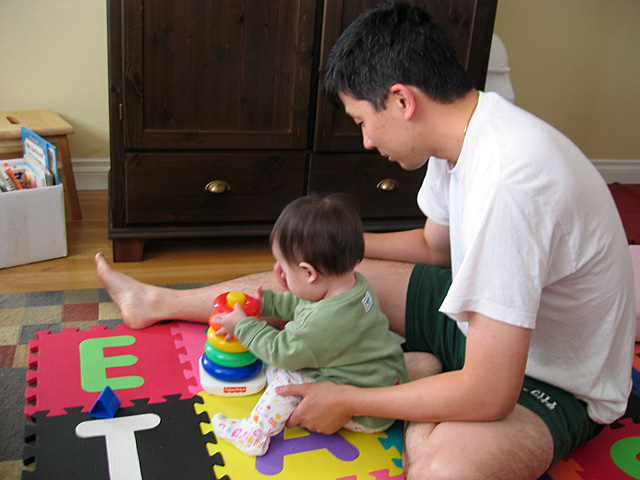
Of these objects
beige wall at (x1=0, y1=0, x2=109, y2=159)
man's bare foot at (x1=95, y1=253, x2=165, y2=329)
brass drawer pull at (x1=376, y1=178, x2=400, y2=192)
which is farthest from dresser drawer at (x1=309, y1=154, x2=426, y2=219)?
beige wall at (x1=0, y1=0, x2=109, y2=159)

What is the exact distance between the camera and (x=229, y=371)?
127 centimetres

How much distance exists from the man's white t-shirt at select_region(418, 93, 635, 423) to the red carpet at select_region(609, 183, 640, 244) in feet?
4.19

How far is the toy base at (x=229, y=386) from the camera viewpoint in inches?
50.2

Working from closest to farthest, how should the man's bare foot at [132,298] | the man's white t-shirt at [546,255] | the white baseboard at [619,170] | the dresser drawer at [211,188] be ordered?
the man's white t-shirt at [546,255] → the man's bare foot at [132,298] → the dresser drawer at [211,188] → the white baseboard at [619,170]

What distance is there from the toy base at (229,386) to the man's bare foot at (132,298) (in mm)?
254

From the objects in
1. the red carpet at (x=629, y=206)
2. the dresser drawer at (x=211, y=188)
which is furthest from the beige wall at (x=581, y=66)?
the dresser drawer at (x=211, y=188)

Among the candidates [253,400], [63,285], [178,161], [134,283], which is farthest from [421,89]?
[63,285]

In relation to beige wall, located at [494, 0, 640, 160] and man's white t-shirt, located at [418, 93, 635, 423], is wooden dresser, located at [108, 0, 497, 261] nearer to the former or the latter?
beige wall, located at [494, 0, 640, 160]

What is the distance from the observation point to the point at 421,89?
1.02 metres

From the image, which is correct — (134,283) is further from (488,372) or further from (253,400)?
(488,372)

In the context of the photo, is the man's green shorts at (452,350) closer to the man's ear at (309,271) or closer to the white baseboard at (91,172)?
the man's ear at (309,271)

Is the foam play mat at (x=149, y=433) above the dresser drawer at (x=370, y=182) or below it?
below

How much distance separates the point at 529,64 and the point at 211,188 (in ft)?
5.27

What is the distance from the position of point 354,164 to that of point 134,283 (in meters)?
0.82
